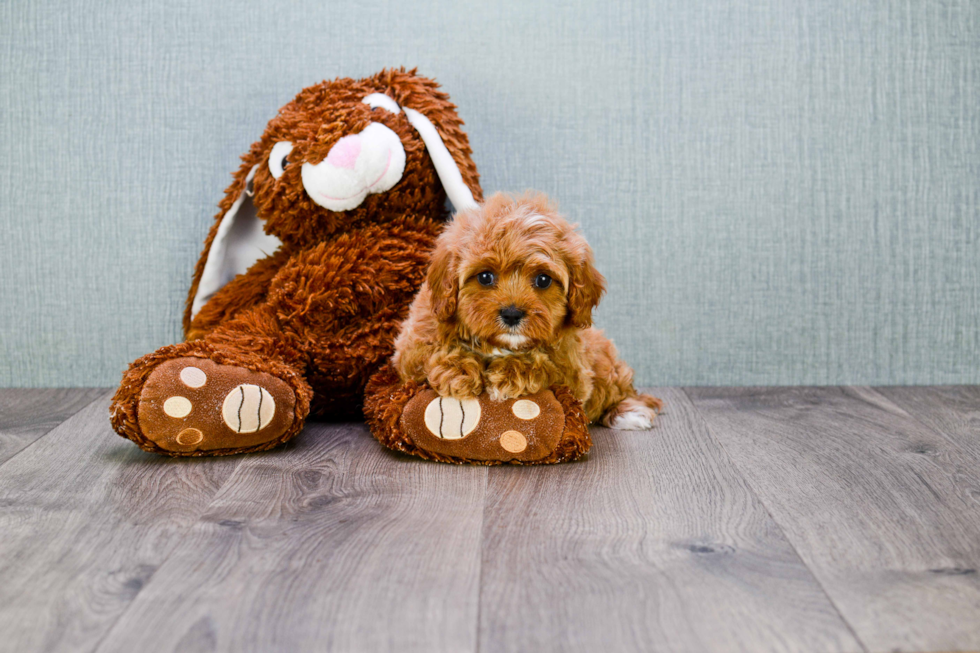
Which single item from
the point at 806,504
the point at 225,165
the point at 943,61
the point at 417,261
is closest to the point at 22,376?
the point at 225,165

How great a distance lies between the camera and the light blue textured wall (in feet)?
5.82

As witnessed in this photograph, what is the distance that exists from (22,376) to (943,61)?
2.12 metres

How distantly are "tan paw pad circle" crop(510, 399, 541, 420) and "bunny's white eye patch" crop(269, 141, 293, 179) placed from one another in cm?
62

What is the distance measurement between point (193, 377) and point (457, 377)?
400 mm

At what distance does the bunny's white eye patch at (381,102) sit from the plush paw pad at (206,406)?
0.54 m

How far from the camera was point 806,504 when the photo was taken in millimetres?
1125

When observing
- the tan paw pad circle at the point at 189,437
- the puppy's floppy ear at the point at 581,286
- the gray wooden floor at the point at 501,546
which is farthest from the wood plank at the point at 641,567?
the tan paw pad circle at the point at 189,437

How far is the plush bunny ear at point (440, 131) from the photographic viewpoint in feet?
4.93

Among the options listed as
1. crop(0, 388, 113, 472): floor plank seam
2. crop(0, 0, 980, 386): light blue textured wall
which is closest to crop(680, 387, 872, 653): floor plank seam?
crop(0, 0, 980, 386): light blue textured wall

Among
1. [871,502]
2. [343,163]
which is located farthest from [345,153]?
[871,502]

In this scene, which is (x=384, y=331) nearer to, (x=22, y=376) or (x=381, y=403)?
(x=381, y=403)

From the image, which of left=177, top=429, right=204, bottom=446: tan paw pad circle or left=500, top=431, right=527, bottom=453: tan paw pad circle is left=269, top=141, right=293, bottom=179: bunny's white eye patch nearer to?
left=177, top=429, right=204, bottom=446: tan paw pad circle

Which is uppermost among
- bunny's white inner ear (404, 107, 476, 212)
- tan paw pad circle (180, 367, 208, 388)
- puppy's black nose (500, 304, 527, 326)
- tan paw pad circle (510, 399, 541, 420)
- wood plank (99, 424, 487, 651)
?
bunny's white inner ear (404, 107, 476, 212)

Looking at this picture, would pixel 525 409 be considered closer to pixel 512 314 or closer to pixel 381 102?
pixel 512 314
